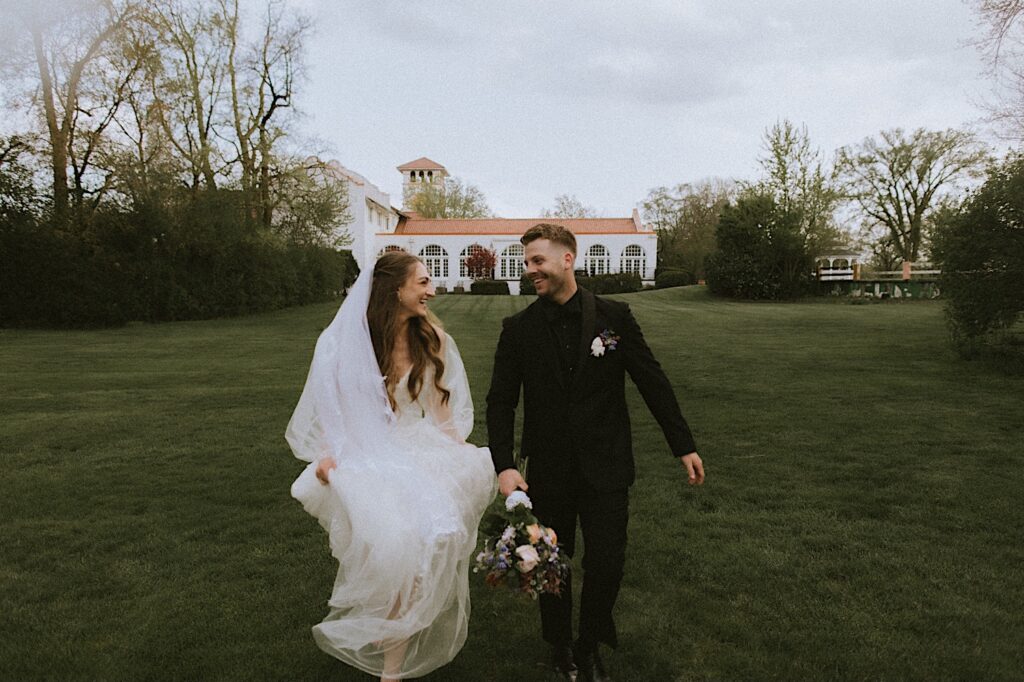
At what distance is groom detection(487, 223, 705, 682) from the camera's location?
3023 mm

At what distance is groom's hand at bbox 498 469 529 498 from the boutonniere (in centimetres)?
64

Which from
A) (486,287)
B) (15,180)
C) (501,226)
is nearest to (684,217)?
(501,226)

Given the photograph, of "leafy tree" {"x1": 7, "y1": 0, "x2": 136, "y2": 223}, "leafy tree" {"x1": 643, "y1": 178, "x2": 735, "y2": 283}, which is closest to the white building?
"leafy tree" {"x1": 643, "y1": 178, "x2": 735, "y2": 283}

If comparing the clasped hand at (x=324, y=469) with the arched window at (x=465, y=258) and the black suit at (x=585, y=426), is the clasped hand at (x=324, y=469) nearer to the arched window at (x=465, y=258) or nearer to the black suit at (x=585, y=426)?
the black suit at (x=585, y=426)

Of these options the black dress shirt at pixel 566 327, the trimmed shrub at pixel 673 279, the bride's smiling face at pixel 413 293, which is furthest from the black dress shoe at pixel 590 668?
the trimmed shrub at pixel 673 279

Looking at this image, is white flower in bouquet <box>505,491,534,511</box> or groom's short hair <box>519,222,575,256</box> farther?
groom's short hair <box>519,222,575,256</box>

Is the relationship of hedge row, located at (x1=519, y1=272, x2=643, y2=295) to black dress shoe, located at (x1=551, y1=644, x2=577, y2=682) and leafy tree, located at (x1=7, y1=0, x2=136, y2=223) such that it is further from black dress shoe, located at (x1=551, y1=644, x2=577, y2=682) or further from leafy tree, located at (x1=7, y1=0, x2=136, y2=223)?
black dress shoe, located at (x1=551, y1=644, x2=577, y2=682)

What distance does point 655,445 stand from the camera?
23.9 feet

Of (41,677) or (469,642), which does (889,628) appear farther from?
(41,677)

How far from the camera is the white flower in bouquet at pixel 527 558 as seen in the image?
2.58 meters

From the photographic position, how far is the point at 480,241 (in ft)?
175

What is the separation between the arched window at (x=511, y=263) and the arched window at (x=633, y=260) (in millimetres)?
8031

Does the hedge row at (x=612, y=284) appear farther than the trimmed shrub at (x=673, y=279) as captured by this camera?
No

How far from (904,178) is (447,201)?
42.9 m
